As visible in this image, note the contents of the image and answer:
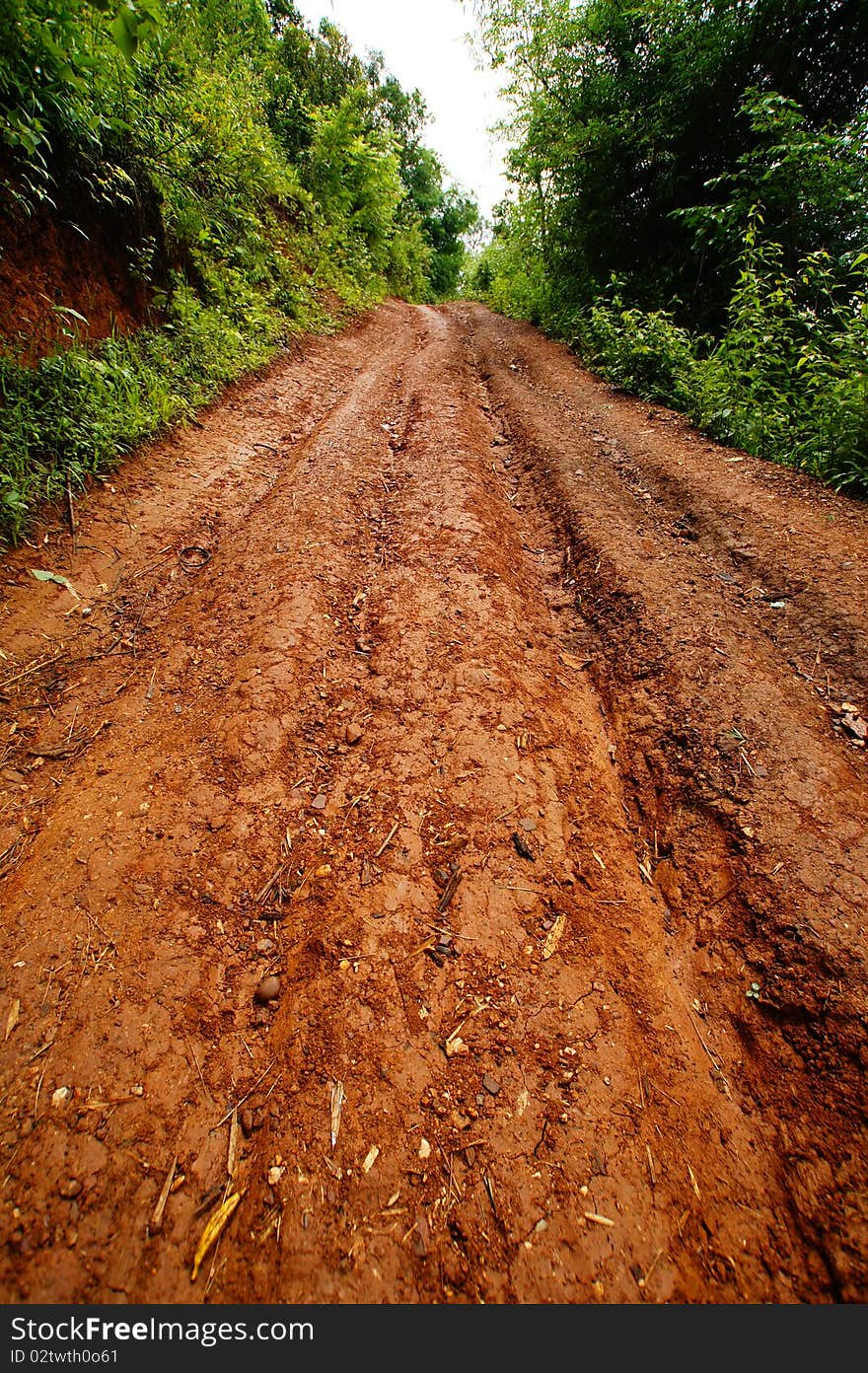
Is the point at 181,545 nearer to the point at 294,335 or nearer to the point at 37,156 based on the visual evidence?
the point at 37,156

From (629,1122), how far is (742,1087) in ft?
1.42

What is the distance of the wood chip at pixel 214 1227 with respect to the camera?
1172 millimetres

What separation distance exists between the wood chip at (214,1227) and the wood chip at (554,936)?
1091 millimetres

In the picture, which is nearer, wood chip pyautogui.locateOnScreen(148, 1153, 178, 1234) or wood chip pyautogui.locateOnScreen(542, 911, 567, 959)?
wood chip pyautogui.locateOnScreen(148, 1153, 178, 1234)

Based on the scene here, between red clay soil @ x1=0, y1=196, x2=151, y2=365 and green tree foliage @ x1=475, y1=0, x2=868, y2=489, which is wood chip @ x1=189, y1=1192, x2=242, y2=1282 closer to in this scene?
red clay soil @ x1=0, y1=196, x2=151, y2=365

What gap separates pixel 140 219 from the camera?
442 cm

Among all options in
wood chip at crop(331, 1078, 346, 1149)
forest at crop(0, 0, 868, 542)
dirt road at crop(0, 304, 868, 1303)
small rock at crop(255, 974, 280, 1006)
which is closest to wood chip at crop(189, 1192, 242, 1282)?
dirt road at crop(0, 304, 868, 1303)

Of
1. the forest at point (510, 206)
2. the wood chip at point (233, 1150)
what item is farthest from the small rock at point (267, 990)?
the forest at point (510, 206)

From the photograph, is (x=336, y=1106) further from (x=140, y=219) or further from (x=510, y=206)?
(x=510, y=206)

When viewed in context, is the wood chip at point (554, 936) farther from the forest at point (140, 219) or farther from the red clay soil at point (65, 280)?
the red clay soil at point (65, 280)

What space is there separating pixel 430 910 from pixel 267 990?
60cm

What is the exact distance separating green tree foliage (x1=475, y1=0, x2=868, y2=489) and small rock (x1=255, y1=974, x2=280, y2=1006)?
17.4ft

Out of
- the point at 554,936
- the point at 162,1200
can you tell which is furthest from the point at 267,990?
the point at 554,936

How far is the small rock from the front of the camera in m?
1.63
